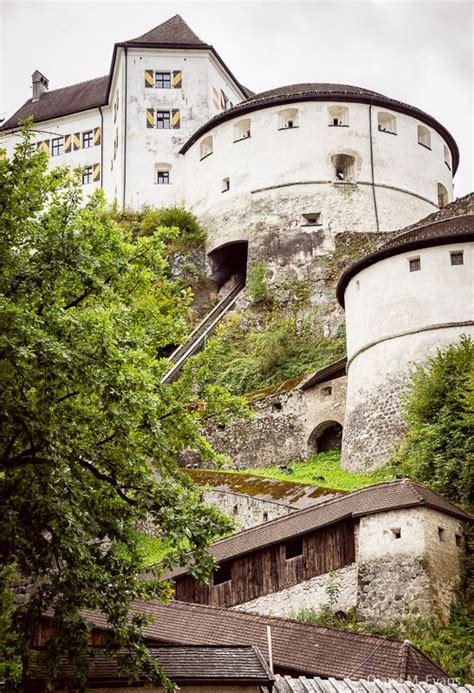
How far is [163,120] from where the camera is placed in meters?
65.0

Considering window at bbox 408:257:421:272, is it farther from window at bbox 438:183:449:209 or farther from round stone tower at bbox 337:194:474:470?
window at bbox 438:183:449:209

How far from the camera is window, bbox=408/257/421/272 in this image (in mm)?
38250

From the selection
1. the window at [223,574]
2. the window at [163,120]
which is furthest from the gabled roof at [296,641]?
the window at [163,120]

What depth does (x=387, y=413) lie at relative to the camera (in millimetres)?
38250

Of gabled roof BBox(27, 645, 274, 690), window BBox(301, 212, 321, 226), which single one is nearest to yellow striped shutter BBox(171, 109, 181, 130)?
window BBox(301, 212, 321, 226)

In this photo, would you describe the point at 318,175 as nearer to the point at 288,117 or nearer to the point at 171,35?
the point at 288,117

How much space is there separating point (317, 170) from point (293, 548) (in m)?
29.8

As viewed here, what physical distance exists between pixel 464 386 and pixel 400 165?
25.6 meters

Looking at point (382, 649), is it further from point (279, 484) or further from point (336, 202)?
point (336, 202)

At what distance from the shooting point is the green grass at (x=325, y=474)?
35.9m

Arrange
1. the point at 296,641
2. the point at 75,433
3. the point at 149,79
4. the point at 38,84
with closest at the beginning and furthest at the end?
the point at 75,433
the point at 296,641
the point at 149,79
the point at 38,84

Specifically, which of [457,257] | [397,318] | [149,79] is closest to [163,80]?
[149,79]

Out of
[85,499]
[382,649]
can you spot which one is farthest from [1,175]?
[382,649]

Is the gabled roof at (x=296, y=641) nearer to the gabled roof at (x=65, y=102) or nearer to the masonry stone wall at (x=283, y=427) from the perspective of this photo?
the masonry stone wall at (x=283, y=427)
